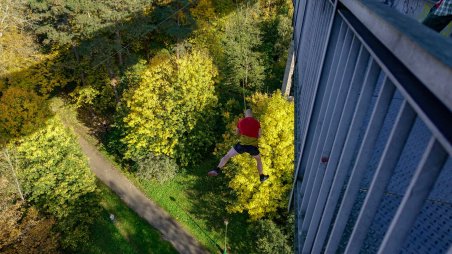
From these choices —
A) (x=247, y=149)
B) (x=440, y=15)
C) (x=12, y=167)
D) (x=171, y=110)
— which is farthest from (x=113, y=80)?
(x=440, y=15)

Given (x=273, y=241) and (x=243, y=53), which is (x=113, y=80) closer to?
(x=243, y=53)

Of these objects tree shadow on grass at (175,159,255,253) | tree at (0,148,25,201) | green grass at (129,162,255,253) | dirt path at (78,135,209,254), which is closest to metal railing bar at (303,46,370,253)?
tree shadow on grass at (175,159,255,253)

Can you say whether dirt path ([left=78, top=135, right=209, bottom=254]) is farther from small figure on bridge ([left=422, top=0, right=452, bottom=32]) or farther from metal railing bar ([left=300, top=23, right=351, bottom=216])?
small figure on bridge ([left=422, top=0, right=452, bottom=32])

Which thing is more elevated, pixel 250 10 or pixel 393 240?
pixel 393 240

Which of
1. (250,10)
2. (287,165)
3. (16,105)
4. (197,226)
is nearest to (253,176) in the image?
(287,165)

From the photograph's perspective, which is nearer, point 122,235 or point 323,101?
point 323,101

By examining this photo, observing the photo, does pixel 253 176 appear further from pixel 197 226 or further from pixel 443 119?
pixel 443 119

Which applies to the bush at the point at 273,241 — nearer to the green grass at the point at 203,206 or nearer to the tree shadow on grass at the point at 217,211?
the tree shadow on grass at the point at 217,211
